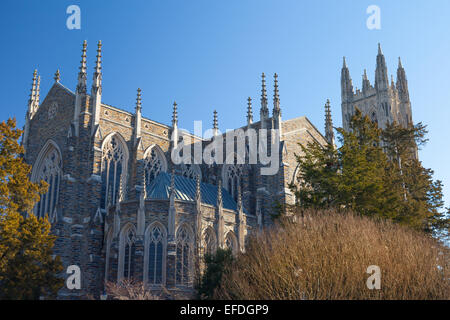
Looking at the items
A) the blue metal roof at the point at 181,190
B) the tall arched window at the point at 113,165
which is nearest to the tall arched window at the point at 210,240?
the blue metal roof at the point at 181,190

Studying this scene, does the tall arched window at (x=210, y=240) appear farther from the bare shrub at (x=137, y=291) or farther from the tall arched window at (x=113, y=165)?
the tall arched window at (x=113, y=165)

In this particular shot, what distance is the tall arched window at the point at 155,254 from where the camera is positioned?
2673 centimetres

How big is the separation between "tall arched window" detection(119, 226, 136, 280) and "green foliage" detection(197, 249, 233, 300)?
5.14 metres

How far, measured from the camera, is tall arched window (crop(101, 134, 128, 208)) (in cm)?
Answer: 3328

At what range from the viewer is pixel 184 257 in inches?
1091

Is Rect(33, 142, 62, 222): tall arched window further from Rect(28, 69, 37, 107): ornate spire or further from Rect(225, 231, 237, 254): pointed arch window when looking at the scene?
Rect(225, 231, 237, 254): pointed arch window

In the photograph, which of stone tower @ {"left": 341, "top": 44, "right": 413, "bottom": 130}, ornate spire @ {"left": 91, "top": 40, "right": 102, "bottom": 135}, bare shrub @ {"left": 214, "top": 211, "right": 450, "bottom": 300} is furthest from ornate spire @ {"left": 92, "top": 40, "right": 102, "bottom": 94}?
stone tower @ {"left": 341, "top": 44, "right": 413, "bottom": 130}

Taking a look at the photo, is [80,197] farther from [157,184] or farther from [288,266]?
[288,266]

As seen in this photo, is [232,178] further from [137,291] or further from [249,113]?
[137,291]

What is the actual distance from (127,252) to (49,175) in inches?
405

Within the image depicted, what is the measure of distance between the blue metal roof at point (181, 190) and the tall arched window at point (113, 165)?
3.15m
